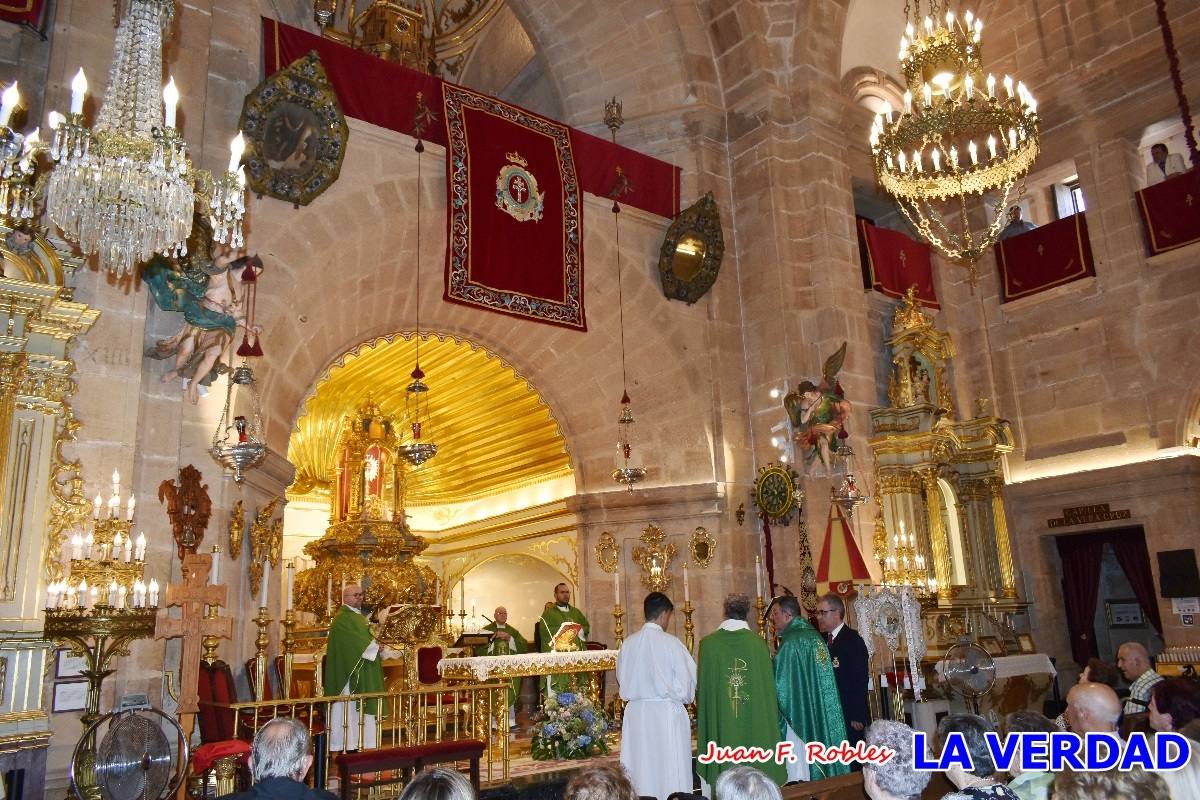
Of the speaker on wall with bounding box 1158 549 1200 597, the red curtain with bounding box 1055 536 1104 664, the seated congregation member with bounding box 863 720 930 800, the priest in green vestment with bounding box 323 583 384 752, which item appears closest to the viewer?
the seated congregation member with bounding box 863 720 930 800

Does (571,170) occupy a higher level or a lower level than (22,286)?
higher

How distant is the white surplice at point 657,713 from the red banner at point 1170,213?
9.76m

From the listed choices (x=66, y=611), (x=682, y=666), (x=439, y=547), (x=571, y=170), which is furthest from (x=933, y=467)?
(x=66, y=611)

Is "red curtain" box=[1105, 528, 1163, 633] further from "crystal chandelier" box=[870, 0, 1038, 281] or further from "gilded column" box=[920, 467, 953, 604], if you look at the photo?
"crystal chandelier" box=[870, 0, 1038, 281]

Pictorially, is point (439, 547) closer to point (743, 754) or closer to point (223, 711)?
point (223, 711)

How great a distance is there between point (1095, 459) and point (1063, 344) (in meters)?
1.70

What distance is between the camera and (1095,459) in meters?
12.7

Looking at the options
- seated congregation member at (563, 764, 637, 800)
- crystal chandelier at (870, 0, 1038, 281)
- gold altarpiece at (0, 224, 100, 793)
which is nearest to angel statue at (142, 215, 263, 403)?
gold altarpiece at (0, 224, 100, 793)

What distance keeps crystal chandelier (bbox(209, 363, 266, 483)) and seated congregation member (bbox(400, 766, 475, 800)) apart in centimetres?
509

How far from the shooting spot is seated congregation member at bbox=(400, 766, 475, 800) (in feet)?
8.44

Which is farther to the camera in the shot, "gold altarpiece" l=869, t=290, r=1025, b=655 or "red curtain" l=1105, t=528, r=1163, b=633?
"red curtain" l=1105, t=528, r=1163, b=633

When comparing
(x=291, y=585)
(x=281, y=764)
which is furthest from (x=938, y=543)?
(x=281, y=764)

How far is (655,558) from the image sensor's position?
11445 mm

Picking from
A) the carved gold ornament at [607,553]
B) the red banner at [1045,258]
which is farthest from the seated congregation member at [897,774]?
the red banner at [1045,258]
